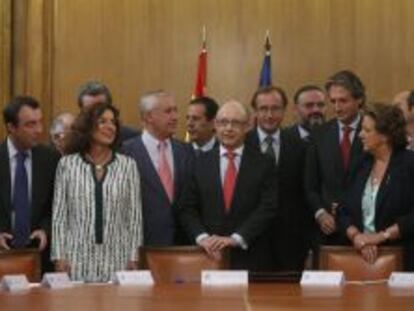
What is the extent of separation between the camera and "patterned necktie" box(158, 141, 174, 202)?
5406 mm

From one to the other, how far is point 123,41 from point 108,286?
432 cm

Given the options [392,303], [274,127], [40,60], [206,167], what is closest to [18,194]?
[206,167]

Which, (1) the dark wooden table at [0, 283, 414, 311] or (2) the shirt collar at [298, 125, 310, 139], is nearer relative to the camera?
(1) the dark wooden table at [0, 283, 414, 311]

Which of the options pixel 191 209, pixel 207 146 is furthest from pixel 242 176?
pixel 207 146

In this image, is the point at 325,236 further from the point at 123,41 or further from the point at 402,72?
the point at 123,41

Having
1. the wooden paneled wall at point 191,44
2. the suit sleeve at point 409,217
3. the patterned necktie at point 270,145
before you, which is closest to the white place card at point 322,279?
the suit sleeve at point 409,217

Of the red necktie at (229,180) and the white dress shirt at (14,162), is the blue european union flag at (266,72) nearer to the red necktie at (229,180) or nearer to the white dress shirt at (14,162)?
the red necktie at (229,180)

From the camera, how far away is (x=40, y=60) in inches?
314

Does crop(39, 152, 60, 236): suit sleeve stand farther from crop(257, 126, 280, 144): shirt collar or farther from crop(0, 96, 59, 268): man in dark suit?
crop(257, 126, 280, 144): shirt collar

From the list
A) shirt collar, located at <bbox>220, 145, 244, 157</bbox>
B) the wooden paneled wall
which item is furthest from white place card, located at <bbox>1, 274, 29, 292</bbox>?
the wooden paneled wall

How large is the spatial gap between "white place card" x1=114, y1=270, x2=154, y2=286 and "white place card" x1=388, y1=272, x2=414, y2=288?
1.12m

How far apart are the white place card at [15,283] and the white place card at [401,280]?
166cm

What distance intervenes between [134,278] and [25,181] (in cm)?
118

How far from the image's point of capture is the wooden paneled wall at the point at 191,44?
7984 millimetres
